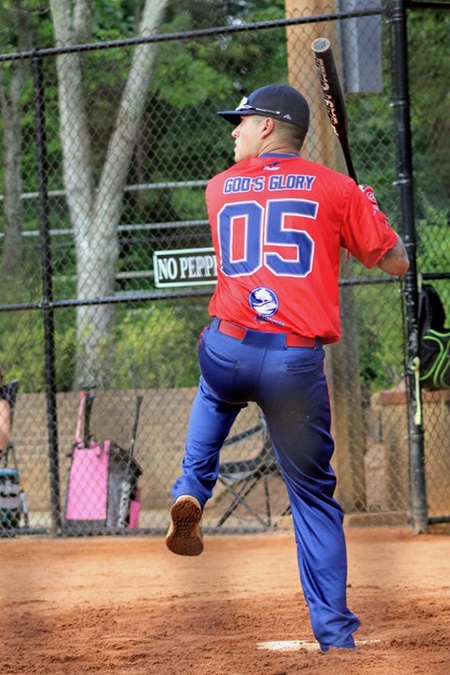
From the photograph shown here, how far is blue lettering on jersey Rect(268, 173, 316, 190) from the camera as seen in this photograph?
425 cm

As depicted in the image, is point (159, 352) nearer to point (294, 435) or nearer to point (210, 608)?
point (210, 608)

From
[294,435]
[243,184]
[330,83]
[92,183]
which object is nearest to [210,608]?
[294,435]

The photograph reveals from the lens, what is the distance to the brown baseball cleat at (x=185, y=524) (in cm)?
432

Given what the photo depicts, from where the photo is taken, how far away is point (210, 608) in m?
5.77

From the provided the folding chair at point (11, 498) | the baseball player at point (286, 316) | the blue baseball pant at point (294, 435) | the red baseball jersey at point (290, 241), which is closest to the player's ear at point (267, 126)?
the baseball player at point (286, 316)

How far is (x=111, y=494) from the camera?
368 inches

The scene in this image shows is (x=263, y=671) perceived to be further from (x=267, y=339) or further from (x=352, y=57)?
(x=352, y=57)

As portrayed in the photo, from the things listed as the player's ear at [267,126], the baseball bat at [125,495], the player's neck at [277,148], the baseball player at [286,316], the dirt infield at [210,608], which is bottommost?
the baseball bat at [125,495]

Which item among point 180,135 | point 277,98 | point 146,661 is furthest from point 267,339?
point 180,135

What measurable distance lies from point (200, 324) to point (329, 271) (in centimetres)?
942

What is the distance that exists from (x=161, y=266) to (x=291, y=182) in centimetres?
477

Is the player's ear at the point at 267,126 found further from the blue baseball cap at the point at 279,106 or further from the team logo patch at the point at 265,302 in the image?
the team logo patch at the point at 265,302

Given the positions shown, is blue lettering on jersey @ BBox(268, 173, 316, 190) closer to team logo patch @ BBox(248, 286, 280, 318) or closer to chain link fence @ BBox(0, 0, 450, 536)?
team logo patch @ BBox(248, 286, 280, 318)

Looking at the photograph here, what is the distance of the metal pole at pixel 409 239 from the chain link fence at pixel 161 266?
0.10 m
